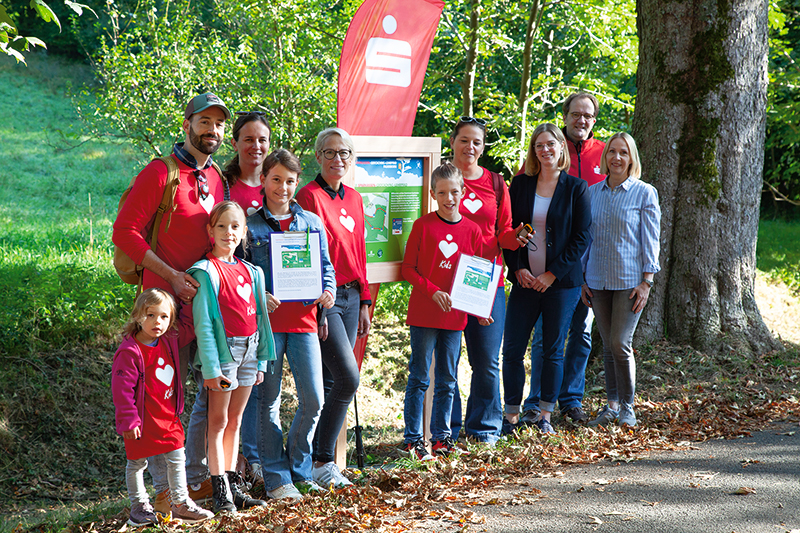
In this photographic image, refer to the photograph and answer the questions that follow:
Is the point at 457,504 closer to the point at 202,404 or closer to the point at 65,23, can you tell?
the point at 202,404

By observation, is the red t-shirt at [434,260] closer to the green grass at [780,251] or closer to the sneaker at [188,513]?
the sneaker at [188,513]

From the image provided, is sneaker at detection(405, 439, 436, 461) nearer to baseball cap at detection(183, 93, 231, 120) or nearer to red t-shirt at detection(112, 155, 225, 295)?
red t-shirt at detection(112, 155, 225, 295)

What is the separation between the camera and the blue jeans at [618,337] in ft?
17.2

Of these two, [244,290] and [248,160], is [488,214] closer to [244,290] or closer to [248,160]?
[248,160]

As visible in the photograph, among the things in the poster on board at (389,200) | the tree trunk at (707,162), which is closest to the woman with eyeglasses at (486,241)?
the poster on board at (389,200)

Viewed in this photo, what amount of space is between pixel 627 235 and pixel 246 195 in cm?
290

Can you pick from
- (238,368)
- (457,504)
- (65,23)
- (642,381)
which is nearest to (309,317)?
(238,368)

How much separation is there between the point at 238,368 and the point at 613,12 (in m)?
9.75

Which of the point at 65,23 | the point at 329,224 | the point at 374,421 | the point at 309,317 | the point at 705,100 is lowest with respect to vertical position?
the point at 374,421

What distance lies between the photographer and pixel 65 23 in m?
28.3

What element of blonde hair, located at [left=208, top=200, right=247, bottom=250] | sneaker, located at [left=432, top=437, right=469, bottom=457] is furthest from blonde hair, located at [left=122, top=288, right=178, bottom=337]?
sneaker, located at [left=432, top=437, right=469, bottom=457]

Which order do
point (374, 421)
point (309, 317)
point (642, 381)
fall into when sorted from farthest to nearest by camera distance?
point (374, 421), point (642, 381), point (309, 317)

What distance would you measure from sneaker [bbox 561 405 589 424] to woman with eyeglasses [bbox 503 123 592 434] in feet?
1.25

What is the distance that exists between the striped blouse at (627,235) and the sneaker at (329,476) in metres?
2.48
